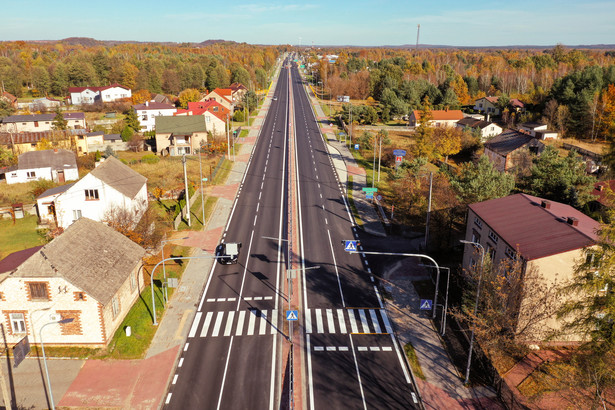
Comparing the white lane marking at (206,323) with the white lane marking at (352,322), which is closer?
the white lane marking at (206,323)

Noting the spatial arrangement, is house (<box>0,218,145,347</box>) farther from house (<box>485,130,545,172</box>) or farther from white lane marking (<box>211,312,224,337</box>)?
house (<box>485,130,545,172</box>)

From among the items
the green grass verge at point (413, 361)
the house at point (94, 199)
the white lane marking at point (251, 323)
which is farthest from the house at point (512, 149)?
the house at point (94, 199)

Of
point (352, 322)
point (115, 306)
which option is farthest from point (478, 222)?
point (115, 306)

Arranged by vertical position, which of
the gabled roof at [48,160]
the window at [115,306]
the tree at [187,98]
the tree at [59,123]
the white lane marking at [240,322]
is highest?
the tree at [187,98]

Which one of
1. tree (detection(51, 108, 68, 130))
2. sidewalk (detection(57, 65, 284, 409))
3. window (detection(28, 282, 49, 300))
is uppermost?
tree (detection(51, 108, 68, 130))

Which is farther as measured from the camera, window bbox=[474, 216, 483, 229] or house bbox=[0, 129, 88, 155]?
house bbox=[0, 129, 88, 155]

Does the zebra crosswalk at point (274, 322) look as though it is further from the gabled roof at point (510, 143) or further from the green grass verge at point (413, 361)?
the gabled roof at point (510, 143)

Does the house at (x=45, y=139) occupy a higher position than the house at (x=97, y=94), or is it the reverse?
the house at (x=97, y=94)

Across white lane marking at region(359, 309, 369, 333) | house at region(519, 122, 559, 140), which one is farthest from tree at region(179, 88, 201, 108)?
white lane marking at region(359, 309, 369, 333)
